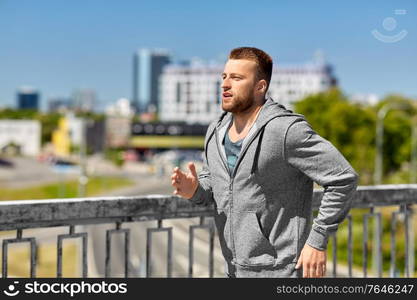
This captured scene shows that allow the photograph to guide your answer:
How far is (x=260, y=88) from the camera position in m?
3.68

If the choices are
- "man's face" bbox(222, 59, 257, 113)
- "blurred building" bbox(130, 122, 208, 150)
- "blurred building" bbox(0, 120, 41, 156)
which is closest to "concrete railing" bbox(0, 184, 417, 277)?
"man's face" bbox(222, 59, 257, 113)

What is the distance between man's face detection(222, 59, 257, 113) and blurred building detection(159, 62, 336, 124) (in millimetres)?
167392

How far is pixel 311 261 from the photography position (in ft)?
11.7

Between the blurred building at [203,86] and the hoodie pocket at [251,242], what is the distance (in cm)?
16745

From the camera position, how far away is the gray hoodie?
3.52m

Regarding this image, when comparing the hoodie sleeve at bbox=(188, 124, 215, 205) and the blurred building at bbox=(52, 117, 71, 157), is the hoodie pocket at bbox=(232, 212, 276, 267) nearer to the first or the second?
the hoodie sleeve at bbox=(188, 124, 215, 205)

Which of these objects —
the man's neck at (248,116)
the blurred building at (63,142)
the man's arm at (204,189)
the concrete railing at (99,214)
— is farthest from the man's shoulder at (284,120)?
the blurred building at (63,142)

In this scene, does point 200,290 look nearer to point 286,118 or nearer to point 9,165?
point 286,118

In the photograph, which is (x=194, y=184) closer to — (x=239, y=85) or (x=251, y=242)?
(x=251, y=242)

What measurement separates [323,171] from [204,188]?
770mm

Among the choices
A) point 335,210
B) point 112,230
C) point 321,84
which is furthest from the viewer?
point 321,84

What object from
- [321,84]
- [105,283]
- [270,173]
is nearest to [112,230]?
[105,283]

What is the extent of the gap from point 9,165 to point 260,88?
122034 mm

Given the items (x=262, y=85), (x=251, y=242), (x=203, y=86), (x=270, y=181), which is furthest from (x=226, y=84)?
(x=203, y=86)
